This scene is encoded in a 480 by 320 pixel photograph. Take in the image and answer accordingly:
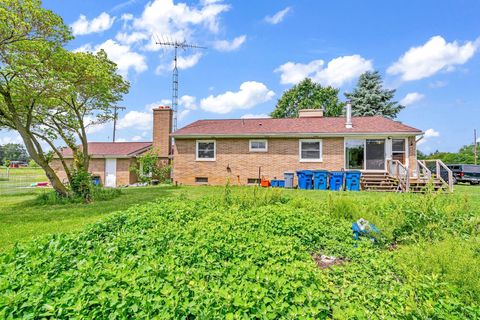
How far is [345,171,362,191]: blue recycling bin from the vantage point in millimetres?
13234

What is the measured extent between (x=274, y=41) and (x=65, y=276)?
13022 mm

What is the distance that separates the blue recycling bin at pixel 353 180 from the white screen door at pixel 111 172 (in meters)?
16.9

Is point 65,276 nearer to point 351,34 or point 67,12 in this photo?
point 67,12

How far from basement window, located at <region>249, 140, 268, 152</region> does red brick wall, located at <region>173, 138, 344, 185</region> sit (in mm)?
194

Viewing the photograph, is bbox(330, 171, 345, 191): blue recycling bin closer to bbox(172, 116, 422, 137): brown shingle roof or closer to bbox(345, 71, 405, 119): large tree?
bbox(172, 116, 422, 137): brown shingle roof

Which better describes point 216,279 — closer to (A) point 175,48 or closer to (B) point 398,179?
(B) point 398,179

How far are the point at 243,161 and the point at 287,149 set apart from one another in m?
2.66

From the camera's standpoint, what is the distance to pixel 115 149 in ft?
72.2

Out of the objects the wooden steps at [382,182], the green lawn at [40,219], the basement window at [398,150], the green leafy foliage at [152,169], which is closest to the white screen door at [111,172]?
the green leafy foliage at [152,169]

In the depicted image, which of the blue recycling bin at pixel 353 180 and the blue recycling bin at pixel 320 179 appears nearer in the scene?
the blue recycling bin at pixel 353 180

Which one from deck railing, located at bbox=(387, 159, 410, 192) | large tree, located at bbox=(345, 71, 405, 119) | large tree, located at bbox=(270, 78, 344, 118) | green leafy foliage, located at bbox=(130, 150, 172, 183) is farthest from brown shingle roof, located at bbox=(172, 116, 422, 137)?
large tree, located at bbox=(270, 78, 344, 118)

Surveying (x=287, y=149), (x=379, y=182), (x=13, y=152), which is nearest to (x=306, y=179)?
(x=287, y=149)

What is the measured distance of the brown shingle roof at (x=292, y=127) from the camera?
14.5m

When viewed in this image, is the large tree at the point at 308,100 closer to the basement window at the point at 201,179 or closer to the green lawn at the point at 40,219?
the basement window at the point at 201,179
